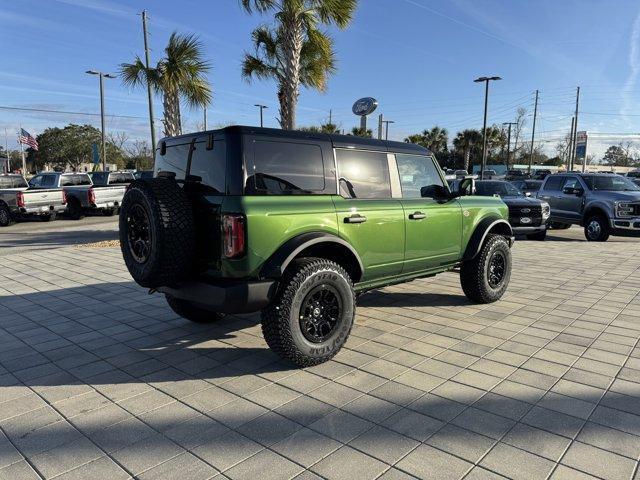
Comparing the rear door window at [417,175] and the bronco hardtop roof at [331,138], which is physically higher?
the bronco hardtop roof at [331,138]

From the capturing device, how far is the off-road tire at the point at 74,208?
19078 mm

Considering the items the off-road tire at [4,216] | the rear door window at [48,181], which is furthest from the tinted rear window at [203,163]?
the rear door window at [48,181]

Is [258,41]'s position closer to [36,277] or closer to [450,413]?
[36,277]

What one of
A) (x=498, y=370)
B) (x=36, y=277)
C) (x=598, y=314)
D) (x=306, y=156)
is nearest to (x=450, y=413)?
(x=498, y=370)

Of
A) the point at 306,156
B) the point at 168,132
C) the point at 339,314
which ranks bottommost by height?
the point at 339,314

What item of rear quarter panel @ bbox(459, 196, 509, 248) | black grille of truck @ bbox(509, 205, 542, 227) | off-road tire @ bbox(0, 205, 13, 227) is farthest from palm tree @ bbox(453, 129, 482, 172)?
rear quarter panel @ bbox(459, 196, 509, 248)

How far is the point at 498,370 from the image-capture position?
3.91 metres

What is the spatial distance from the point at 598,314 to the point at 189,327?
15.6 ft

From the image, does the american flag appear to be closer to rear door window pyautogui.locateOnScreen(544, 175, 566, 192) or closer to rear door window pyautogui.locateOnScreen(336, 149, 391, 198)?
rear door window pyautogui.locateOnScreen(544, 175, 566, 192)

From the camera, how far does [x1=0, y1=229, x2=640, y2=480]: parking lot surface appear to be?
2.67 meters

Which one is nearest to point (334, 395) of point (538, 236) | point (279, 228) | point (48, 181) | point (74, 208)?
point (279, 228)

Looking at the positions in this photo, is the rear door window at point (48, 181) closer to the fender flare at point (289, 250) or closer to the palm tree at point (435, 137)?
the fender flare at point (289, 250)

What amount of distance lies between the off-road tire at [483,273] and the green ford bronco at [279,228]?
46.1 inches

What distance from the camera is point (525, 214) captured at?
41.0ft
